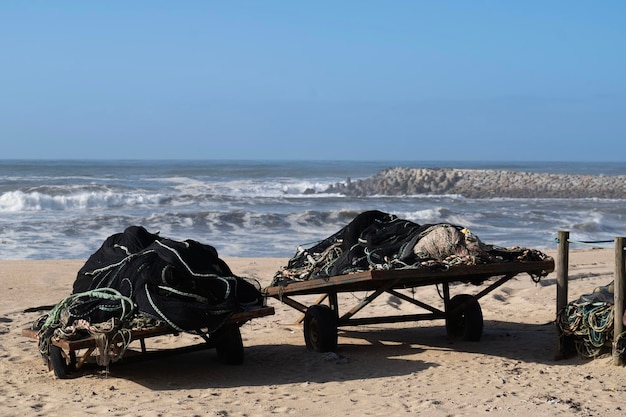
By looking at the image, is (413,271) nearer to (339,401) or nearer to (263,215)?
(339,401)

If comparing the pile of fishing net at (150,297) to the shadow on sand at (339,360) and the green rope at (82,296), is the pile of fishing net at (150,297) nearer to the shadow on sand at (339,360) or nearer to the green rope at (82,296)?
the green rope at (82,296)

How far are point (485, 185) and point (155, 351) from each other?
41104 mm

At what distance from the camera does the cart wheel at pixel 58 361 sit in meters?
7.50

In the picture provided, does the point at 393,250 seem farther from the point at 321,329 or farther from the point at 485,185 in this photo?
the point at 485,185

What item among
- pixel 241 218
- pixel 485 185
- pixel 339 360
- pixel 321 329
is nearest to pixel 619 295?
pixel 339 360

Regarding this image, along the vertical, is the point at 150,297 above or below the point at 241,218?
above

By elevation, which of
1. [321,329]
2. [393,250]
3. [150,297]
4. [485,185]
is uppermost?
[393,250]

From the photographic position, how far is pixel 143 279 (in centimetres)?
741

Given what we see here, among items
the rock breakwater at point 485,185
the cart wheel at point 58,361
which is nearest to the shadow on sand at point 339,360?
the cart wheel at point 58,361

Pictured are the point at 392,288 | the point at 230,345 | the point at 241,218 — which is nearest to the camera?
the point at 230,345

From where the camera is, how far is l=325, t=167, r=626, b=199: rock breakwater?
4503 cm

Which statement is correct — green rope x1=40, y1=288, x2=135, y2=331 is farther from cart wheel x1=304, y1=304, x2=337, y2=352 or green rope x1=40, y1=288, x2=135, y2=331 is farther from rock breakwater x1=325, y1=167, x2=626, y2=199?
rock breakwater x1=325, y1=167, x2=626, y2=199

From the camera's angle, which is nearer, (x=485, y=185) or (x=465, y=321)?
(x=465, y=321)

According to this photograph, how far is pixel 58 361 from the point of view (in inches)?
297
